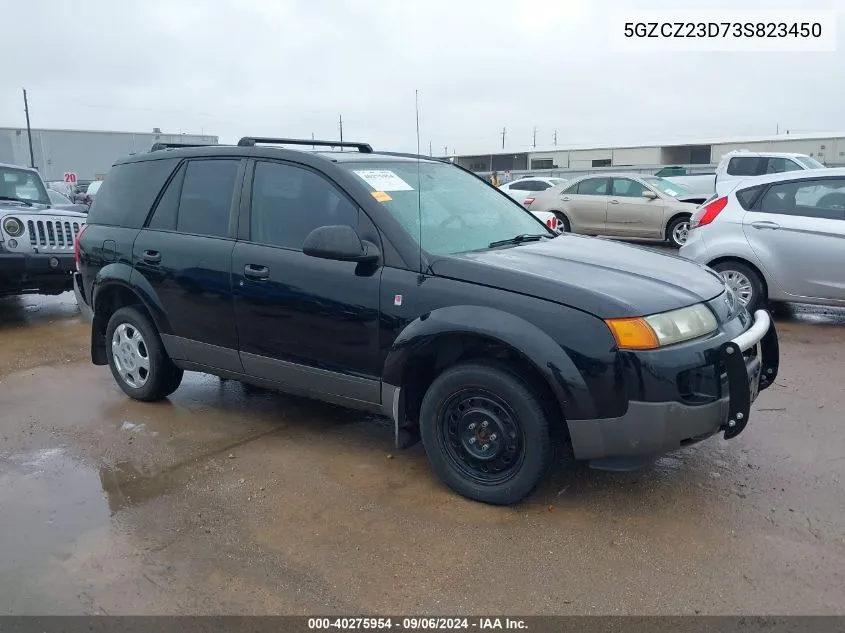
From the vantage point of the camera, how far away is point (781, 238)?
23.1 ft

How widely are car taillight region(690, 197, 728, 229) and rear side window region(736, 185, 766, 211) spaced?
15 cm

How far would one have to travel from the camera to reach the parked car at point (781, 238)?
6.80 metres

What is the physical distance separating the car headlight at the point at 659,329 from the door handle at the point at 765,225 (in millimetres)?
4309

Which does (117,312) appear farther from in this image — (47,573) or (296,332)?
(47,573)

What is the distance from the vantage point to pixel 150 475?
13.3 feet

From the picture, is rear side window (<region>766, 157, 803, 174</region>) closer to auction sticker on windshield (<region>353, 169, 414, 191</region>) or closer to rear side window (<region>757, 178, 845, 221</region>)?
rear side window (<region>757, 178, 845, 221</region>)

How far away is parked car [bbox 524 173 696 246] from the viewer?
13884 millimetres

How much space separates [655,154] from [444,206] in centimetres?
4476

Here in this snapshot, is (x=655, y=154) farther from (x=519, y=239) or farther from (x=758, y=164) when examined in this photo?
(x=519, y=239)

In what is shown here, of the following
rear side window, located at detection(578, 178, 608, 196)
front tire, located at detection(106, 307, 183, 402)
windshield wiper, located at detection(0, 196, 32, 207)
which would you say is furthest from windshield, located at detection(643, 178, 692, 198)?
front tire, located at detection(106, 307, 183, 402)

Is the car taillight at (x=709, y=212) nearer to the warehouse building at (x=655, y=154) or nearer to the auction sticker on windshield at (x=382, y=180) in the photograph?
the auction sticker on windshield at (x=382, y=180)

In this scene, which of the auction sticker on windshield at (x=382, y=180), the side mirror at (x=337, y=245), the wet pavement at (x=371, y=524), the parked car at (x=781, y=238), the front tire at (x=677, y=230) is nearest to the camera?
the wet pavement at (x=371, y=524)

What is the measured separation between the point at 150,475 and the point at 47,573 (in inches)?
38.8

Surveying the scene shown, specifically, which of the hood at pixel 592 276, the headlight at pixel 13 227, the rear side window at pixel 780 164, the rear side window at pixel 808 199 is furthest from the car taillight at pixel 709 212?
the rear side window at pixel 780 164
